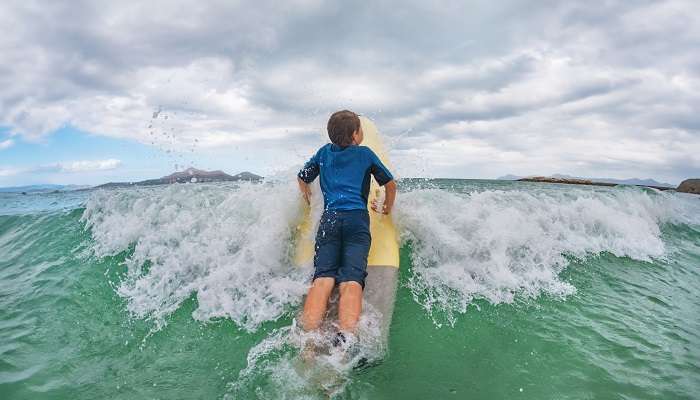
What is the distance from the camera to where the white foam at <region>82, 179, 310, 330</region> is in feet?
13.6

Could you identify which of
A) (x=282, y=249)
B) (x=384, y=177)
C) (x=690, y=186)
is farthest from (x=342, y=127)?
(x=690, y=186)

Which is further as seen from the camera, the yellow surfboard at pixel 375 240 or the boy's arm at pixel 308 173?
the yellow surfboard at pixel 375 240

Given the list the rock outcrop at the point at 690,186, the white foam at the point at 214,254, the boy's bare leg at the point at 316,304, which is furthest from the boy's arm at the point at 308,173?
the rock outcrop at the point at 690,186

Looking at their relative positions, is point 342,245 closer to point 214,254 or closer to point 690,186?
point 214,254

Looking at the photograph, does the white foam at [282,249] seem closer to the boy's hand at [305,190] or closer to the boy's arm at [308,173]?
the boy's hand at [305,190]

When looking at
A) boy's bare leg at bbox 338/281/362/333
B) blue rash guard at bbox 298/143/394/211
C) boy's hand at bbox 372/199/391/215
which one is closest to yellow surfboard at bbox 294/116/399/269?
boy's hand at bbox 372/199/391/215

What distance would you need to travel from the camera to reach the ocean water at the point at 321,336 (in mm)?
2992

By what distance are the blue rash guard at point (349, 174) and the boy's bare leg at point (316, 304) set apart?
2.55 feet

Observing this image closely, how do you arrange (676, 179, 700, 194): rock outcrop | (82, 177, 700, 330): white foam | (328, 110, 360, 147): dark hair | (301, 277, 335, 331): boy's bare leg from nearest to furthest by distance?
(301, 277, 335, 331): boy's bare leg
(328, 110, 360, 147): dark hair
(82, 177, 700, 330): white foam
(676, 179, 700, 194): rock outcrop

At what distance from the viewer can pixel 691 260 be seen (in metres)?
7.34

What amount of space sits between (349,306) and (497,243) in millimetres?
3123

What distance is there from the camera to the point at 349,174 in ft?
12.5

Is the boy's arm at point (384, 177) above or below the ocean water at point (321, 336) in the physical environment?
above

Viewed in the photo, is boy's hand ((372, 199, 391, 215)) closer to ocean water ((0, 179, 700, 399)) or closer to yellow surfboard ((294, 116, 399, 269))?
yellow surfboard ((294, 116, 399, 269))
